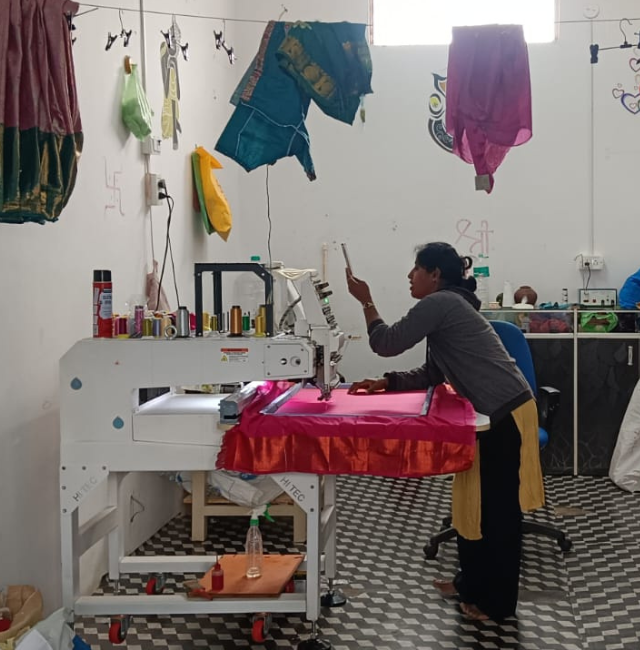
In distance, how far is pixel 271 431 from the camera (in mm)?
2506

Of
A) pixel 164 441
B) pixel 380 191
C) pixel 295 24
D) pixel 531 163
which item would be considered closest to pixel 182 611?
pixel 164 441

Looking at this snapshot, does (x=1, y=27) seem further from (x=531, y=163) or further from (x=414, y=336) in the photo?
(x=531, y=163)

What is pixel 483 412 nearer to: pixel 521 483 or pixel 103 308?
pixel 521 483

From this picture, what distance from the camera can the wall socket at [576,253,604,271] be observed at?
17.4 ft

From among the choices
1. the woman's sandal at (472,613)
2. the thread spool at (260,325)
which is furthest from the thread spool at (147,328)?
the woman's sandal at (472,613)

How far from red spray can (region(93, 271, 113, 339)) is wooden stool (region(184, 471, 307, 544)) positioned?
4.20 feet

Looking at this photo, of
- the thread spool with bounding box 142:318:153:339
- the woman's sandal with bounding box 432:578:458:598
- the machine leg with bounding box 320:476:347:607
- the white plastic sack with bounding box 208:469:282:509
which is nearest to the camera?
the thread spool with bounding box 142:318:153:339

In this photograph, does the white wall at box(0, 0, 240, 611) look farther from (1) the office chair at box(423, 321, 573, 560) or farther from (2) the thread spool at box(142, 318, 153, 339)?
(1) the office chair at box(423, 321, 573, 560)

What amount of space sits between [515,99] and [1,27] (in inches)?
67.5

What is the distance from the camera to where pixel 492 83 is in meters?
2.99

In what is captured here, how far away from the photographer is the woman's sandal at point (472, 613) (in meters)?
2.96

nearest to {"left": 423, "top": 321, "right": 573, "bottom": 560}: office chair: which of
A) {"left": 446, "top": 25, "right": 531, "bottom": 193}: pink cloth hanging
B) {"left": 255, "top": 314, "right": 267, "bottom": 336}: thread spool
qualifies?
{"left": 446, "top": 25, "right": 531, "bottom": 193}: pink cloth hanging

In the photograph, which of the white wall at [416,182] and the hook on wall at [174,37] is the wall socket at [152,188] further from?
the white wall at [416,182]

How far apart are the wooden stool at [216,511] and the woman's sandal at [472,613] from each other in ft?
3.03
